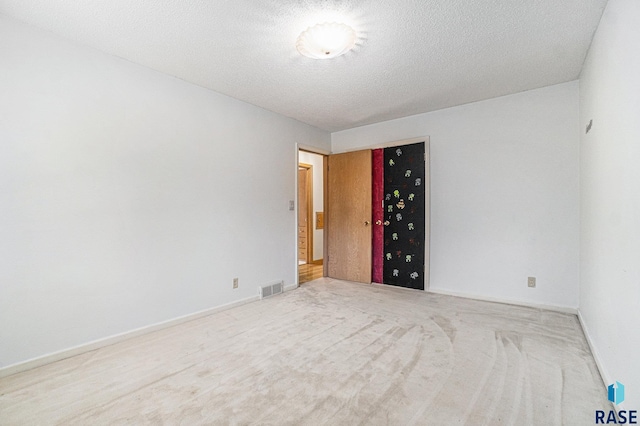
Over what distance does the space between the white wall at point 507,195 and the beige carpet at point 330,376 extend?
0.57 metres

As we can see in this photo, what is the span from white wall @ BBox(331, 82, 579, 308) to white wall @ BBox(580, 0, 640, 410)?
0.65 meters

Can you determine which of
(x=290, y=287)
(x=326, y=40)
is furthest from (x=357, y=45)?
(x=290, y=287)

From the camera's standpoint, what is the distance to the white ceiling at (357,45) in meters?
1.90

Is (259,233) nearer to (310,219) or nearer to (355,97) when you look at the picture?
(355,97)

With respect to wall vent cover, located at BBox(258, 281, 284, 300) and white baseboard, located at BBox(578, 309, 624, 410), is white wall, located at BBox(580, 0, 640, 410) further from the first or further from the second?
wall vent cover, located at BBox(258, 281, 284, 300)

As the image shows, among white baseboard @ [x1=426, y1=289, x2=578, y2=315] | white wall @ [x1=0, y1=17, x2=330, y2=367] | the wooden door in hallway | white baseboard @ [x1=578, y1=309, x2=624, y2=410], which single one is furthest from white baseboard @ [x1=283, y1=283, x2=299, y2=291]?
white baseboard @ [x1=578, y1=309, x2=624, y2=410]

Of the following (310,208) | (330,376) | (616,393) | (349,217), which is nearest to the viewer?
(616,393)

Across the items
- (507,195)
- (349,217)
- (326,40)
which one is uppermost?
(326,40)

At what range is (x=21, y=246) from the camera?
2016mm

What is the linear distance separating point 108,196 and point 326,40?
220 cm

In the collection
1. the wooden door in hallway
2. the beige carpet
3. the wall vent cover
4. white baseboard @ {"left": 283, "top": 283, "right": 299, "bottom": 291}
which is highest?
the wooden door in hallway

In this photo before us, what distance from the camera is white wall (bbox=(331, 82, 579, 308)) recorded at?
3.09 m

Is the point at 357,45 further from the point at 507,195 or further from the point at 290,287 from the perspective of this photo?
the point at 290,287

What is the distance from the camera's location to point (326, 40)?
6.87ft
